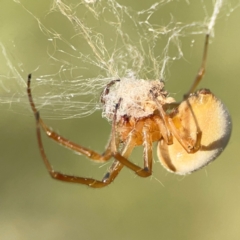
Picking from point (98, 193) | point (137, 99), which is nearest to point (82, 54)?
point (137, 99)

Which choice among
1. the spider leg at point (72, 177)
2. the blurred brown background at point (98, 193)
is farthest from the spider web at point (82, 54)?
the spider leg at point (72, 177)

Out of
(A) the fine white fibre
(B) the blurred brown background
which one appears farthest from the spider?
(B) the blurred brown background

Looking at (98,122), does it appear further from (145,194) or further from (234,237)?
(234,237)

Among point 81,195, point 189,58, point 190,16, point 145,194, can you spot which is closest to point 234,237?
point 145,194

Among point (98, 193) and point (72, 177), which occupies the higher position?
point (72, 177)

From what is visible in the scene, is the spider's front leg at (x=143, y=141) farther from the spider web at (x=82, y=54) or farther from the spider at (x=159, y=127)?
the spider web at (x=82, y=54)

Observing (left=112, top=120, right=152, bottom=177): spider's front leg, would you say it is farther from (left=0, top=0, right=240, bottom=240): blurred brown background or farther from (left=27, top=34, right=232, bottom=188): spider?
(left=0, top=0, right=240, bottom=240): blurred brown background

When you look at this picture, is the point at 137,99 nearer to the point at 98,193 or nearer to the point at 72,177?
the point at 72,177
